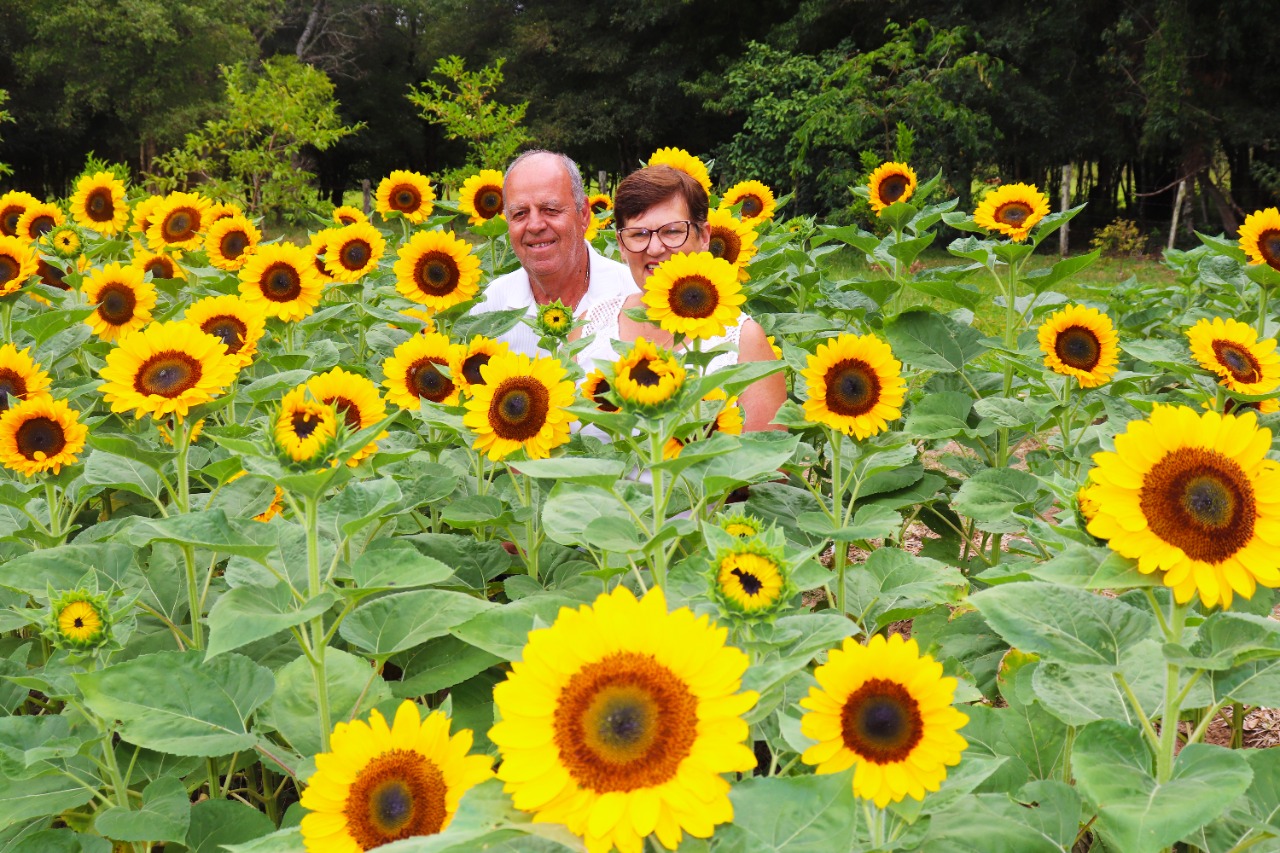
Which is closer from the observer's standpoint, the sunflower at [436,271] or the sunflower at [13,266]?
the sunflower at [436,271]

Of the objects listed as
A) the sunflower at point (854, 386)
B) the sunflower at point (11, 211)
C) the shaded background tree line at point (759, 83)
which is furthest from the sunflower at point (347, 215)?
the shaded background tree line at point (759, 83)

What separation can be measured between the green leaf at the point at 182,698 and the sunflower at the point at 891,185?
306 cm

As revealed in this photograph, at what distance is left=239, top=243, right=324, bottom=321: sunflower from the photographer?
2.98 metres

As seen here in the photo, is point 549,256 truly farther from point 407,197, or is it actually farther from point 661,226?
point 407,197

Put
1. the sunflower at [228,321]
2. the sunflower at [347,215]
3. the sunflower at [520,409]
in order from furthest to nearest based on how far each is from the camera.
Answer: the sunflower at [347,215] < the sunflower at [228,321] < the sunflower at [520,409]

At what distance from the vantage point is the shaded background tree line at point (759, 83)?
16.2 meters

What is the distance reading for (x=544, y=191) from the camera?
11.7 feet

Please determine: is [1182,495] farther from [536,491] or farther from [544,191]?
[544,191]

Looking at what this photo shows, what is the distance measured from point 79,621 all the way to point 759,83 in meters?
18.7

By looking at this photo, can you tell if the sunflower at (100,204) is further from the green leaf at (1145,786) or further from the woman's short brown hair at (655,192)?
the green leaf at (1145,786)

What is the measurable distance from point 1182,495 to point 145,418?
8.04ft

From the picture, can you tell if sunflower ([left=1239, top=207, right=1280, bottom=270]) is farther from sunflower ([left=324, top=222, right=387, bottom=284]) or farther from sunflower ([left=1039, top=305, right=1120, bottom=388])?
sunflower ([left=324, top=222, right=387, bottom=284])

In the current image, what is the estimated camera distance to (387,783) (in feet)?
3.68

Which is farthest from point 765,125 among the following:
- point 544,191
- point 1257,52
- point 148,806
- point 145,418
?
point 148,806
